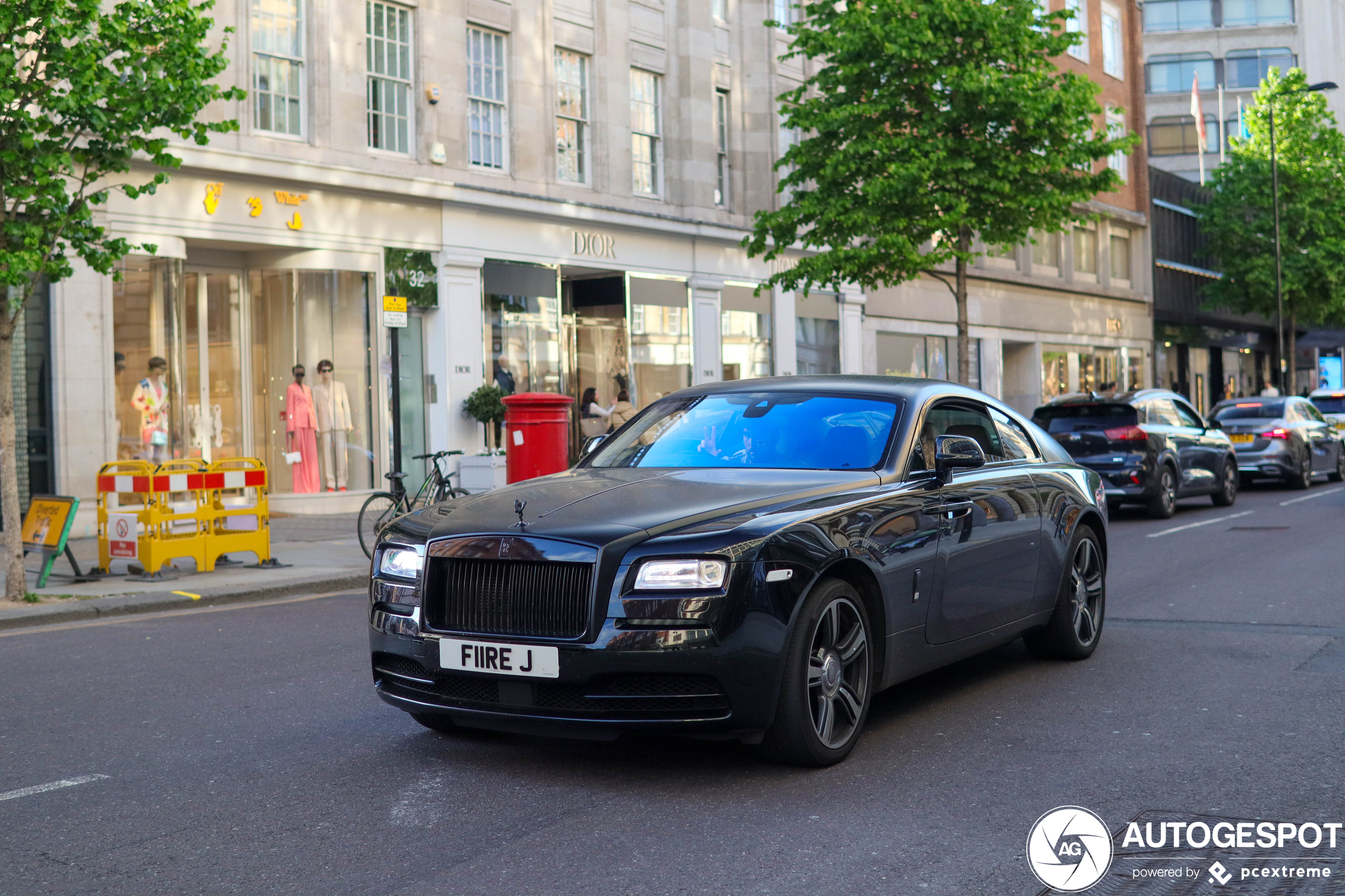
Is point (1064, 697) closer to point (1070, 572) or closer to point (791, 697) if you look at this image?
point (1070, 572)

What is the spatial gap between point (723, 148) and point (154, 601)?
62.5ft

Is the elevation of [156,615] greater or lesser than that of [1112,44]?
lesser

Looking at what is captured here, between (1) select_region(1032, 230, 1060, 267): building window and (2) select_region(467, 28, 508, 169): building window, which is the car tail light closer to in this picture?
(2) select_region(467, 28, 508, 169): building window

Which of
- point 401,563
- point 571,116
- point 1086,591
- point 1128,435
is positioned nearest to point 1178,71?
point 571,116

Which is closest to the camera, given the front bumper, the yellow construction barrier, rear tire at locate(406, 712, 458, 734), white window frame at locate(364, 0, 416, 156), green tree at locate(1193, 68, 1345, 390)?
the front bumper

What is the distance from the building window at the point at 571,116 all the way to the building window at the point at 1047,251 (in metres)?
20.8

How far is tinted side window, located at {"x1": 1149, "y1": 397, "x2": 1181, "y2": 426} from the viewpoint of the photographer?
58.5 feet

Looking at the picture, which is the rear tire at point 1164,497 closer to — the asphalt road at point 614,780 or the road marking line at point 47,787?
the asphalt road at point 614,780

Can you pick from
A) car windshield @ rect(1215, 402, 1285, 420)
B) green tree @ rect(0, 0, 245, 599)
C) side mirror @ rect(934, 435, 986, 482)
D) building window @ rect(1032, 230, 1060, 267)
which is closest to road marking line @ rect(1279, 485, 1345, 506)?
car windshield @ rect(1215, 402, 1285, 420)

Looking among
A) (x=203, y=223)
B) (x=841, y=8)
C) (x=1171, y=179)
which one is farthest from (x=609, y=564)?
(x=1171, y=179)

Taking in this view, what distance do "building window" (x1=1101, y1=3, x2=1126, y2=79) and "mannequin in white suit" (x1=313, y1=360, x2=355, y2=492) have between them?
34.1 meters

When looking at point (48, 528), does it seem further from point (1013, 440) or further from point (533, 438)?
point (1013, 440)

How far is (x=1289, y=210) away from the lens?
45.8 m

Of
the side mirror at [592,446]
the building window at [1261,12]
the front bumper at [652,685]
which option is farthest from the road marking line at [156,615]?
the building window at [1261,12]
